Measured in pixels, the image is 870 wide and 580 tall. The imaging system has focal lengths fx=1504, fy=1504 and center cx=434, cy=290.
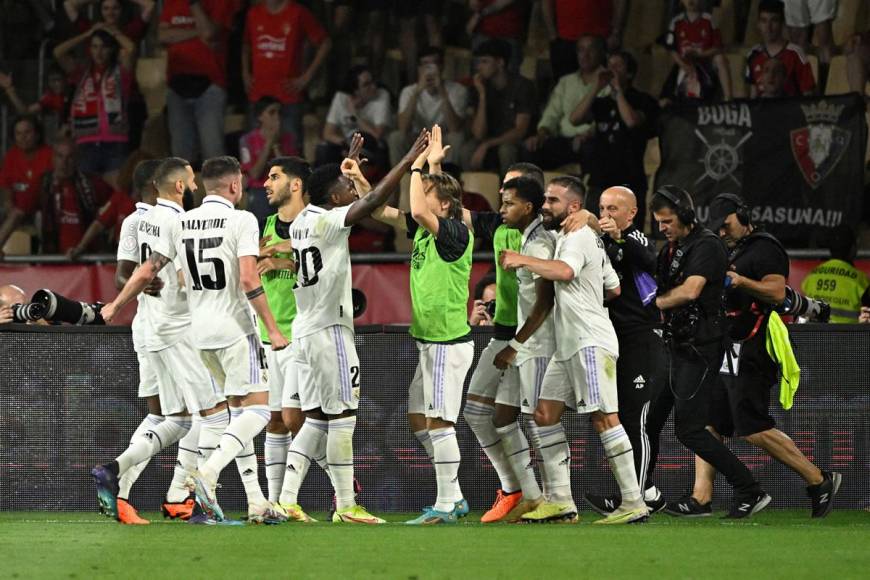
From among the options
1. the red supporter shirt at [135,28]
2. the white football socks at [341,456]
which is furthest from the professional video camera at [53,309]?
the red supporter shirt at [135,28]

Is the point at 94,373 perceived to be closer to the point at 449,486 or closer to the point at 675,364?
the point at 449,486

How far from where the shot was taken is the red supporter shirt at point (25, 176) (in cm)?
Result: 1662

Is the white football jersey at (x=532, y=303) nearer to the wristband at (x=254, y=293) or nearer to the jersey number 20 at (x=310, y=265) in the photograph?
the jersey number 20 at (x=310, y=265)

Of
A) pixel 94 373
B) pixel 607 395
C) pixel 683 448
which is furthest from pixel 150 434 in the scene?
pixel 683 448

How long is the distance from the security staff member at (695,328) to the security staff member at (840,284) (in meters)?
3.43

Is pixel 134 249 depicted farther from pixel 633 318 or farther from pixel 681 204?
pixel 681 204

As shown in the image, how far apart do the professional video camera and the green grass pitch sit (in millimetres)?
1739

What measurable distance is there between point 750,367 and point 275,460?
10.9 feet

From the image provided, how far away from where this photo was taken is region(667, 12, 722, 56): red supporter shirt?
50.6 ft

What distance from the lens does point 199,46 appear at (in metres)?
16.6

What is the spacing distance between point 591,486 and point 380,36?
7384mm

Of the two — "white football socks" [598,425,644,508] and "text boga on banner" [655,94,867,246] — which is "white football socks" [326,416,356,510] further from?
"text boga on banner" [655,94,867,246]

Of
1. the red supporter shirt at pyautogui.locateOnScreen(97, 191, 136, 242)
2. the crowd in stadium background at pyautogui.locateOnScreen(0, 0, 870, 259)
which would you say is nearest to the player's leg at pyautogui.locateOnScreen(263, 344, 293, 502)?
the crowd in stadium background at pyautogui.locateOnScreen(0, 0, 870, 259)

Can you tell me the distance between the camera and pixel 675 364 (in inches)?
397
